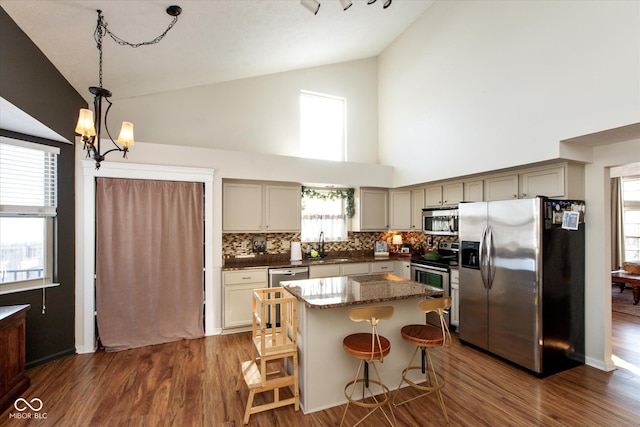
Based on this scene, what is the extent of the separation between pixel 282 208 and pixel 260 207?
357mm

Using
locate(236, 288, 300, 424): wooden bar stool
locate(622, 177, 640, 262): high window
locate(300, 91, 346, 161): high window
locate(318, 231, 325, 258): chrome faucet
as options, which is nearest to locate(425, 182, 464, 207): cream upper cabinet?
locate(300, 91, 346, 161): high window

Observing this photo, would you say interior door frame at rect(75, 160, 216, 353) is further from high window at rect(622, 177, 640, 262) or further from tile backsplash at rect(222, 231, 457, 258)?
high window at rect(622, 177, 640, 262)

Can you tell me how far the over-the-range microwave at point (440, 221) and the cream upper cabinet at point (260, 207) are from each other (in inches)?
85.6

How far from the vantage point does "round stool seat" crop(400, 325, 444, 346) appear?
2.30 m

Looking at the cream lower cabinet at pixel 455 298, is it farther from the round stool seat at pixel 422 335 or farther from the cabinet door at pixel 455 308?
the round stool seat at pixel 422 335

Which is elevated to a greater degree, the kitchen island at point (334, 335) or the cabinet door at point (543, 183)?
the cabinet door at point (543, 183)

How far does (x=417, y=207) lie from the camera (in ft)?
17.4

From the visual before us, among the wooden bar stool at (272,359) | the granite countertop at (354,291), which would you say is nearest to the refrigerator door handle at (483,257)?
the granite countertop at (354,291)

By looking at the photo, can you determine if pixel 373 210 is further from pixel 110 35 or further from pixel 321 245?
pixel 110 35

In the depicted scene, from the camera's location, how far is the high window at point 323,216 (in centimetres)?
518

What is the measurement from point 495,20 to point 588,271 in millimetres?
3023

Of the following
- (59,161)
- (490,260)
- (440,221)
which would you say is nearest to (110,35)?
(59,161)

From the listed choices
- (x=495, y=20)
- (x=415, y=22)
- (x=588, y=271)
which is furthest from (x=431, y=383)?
(x=415, y=22)

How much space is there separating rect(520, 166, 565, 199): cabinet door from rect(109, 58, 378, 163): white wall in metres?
2.70
